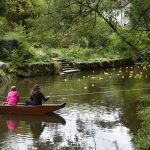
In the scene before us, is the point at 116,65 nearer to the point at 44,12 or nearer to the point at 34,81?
the point at 34,81

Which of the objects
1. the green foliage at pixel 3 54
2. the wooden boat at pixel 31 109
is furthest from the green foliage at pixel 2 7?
the wooden boat at pixel 31 109

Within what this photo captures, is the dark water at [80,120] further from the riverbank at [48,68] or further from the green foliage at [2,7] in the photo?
the green foliage at [2,7]

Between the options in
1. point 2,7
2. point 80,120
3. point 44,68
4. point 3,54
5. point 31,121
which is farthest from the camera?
point 2,7

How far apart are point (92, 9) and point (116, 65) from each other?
101 ft

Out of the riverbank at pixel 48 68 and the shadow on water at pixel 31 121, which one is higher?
the riverbank at pixel 48 68

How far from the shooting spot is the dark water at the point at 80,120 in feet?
47.2

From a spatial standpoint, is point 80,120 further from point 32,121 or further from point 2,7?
point 2,7

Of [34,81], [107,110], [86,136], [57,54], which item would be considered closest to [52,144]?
[86,136]

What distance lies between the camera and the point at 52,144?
1425 cm

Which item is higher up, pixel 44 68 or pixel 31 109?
pixel 44 68

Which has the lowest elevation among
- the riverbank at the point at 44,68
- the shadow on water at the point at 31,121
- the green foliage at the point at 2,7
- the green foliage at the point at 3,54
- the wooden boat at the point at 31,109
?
the shadow on water at the point at 31,121

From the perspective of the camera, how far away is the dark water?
14398 mm

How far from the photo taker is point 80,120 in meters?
17.9

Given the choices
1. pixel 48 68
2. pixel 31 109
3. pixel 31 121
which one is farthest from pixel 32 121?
pixel 48 68
